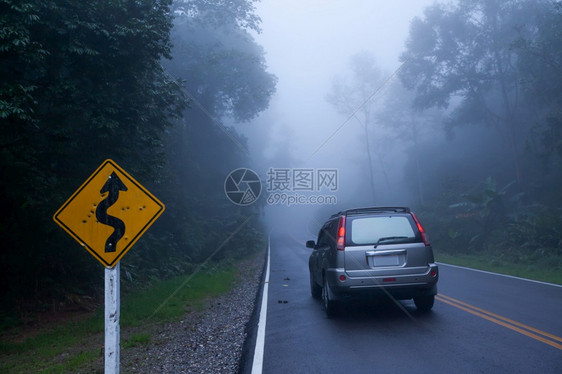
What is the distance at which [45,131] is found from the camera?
10289 mm

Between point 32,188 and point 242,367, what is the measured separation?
20.4 feet

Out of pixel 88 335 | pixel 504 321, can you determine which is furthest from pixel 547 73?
pixel 88 335

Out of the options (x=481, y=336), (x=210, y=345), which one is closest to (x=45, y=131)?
(x=210, y=345)

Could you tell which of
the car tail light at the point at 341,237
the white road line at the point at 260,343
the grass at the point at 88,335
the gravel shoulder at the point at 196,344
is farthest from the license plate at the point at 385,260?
the grass at the point at 88,335

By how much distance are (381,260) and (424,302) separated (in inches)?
58.4

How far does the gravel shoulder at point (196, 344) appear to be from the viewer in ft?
21.0

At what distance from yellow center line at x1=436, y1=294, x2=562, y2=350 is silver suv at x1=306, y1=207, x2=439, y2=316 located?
995 mm

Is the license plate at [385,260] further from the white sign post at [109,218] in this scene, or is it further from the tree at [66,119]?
the tree at [66,119]

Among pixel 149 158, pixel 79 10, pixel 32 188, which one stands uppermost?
pixel 79 10

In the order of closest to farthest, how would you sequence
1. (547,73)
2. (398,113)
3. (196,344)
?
(196,344) → (547,73) → (398,113)

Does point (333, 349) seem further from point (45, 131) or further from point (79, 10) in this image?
point (79, 10)

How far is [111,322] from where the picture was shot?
477 centimetres

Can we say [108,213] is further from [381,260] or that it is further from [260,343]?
[381,260]

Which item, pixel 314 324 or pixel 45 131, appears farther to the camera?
pixel 45 131
